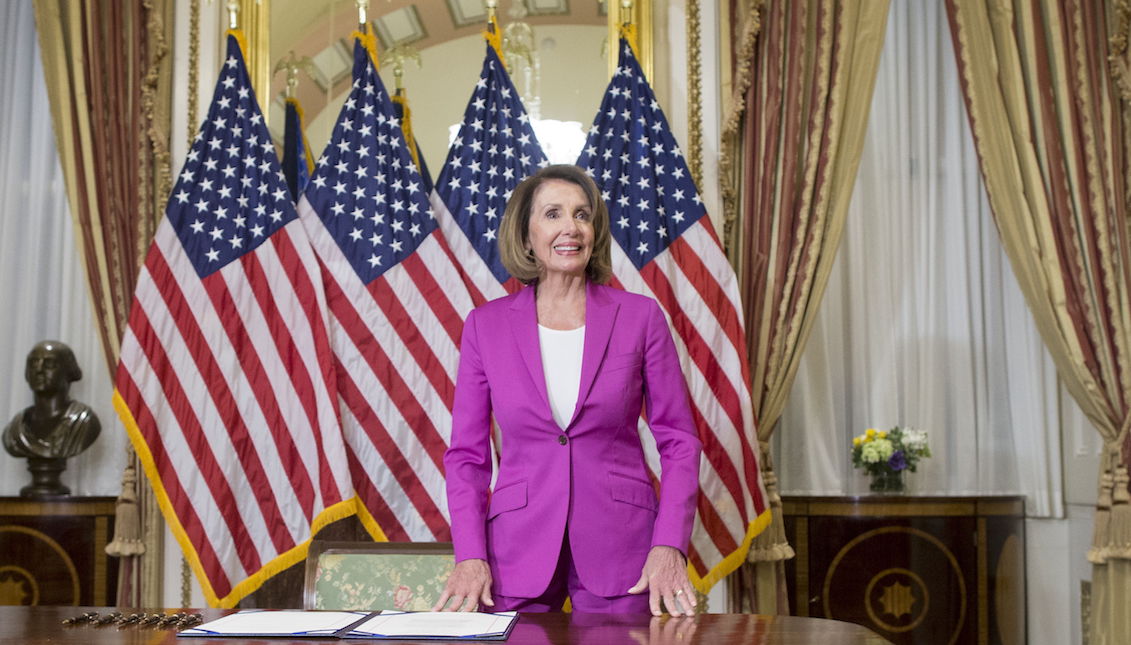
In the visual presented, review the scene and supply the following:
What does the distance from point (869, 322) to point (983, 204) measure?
0.75 metres

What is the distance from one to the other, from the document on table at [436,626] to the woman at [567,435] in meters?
0.24

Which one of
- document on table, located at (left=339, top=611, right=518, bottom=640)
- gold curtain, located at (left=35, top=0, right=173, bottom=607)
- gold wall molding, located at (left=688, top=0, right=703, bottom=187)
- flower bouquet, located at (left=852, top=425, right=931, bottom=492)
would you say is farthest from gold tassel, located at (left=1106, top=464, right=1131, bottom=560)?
gold curtain, located at (left=35, top=0, right=173, bottom=607)

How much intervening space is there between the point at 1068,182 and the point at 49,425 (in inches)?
168

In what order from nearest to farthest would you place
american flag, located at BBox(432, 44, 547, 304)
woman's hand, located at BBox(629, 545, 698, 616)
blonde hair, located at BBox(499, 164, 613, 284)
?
woman's hand, located at BBox(629, 545, 698, 616) → blonde hair, located at BBox(499, 164, 613, 284) → american flag, located at BBox(432, 44, 547, 304)

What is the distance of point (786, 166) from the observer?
4.57 m

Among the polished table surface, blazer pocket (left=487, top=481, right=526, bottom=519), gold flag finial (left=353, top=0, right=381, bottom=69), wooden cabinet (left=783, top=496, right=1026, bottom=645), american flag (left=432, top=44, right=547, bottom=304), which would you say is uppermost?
gold flag finial (left=353, top=0, right=381, bottom=69)

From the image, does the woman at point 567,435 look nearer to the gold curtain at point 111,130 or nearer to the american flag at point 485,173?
the american flag at point 485,173

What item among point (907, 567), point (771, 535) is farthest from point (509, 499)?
point (907, 567)

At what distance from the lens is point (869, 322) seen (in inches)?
195

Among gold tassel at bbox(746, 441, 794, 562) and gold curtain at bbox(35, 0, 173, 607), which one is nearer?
gold tassel at bbox(746, 441, 794, 562)

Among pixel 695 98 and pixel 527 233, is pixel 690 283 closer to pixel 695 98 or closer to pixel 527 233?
pixel 695 98

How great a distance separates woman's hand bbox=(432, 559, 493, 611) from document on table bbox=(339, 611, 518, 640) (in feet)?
0.62

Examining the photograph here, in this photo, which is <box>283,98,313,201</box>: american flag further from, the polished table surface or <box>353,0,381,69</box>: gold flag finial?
the polished table surface

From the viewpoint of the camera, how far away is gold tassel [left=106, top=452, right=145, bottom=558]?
430 centimetres
